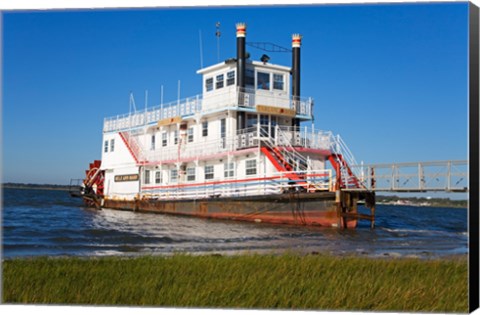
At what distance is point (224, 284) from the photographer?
372 inches

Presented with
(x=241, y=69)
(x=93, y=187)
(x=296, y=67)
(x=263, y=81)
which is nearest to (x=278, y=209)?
(x=241, y=69)

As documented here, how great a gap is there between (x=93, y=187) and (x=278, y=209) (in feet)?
65.2

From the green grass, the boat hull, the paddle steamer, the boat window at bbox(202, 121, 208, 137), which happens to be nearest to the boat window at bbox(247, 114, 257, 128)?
the paddle steamer

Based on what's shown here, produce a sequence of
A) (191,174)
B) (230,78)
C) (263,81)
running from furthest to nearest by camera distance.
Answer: (191,174), (263,81), (230,78)

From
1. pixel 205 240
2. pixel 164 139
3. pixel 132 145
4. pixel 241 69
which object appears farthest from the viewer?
pixel 132 145

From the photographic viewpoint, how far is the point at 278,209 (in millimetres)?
21531

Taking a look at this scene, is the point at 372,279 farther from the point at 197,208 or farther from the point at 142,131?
the point at 142,131

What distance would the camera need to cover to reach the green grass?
8650 millimetres

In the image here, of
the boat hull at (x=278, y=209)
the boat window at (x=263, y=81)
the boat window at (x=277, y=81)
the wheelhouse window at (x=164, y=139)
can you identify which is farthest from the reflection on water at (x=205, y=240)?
Answer: the wheelhouse window at (x=164, y=139)

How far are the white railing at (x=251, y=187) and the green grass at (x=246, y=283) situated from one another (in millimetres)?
9325

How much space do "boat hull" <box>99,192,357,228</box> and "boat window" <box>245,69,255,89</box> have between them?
562cm

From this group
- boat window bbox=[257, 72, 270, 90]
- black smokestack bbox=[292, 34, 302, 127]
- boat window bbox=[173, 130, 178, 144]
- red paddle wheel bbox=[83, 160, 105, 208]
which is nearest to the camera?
boat window bbox=[257, 72, 270, 90]

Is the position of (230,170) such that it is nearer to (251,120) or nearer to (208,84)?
(251,120)

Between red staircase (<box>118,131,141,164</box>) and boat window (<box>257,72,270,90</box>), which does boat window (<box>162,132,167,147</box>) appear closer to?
red staircase (<box>118,131,141,164</box>)
